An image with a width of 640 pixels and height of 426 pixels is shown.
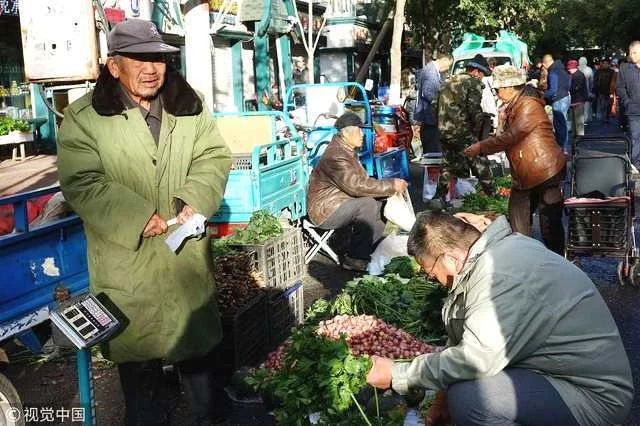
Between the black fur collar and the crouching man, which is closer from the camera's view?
the crouching man

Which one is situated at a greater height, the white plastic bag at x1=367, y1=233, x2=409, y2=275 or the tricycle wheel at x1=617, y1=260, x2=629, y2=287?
the white plastic bag at x1=367, y1=233, x2=409, y2=275

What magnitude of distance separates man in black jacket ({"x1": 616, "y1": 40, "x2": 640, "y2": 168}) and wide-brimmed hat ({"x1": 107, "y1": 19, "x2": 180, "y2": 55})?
10.2m

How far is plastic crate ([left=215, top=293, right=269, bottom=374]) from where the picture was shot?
487 centimetres

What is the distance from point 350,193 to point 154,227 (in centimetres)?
418

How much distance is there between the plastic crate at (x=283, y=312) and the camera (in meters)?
5.50

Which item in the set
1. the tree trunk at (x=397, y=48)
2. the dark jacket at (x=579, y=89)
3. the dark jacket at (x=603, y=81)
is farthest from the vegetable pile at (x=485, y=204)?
the dark jacket at (x=603, y=81)

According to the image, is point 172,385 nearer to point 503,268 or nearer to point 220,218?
point 220,218

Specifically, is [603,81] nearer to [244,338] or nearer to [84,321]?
[244,338]

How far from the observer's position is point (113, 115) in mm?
3639

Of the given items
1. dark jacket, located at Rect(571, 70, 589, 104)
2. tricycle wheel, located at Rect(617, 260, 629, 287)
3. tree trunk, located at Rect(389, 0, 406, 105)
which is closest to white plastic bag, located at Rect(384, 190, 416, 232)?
tricycle wheel, located at Rect(617, 260, 629, 287)

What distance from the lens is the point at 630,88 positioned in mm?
12312

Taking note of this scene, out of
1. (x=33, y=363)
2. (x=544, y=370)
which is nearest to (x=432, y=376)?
(x=544, y=370)

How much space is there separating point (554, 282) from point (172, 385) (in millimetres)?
3027

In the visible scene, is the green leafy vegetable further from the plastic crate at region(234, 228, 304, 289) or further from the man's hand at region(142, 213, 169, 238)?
the man's hand at region(142, 213, 169, 238)
